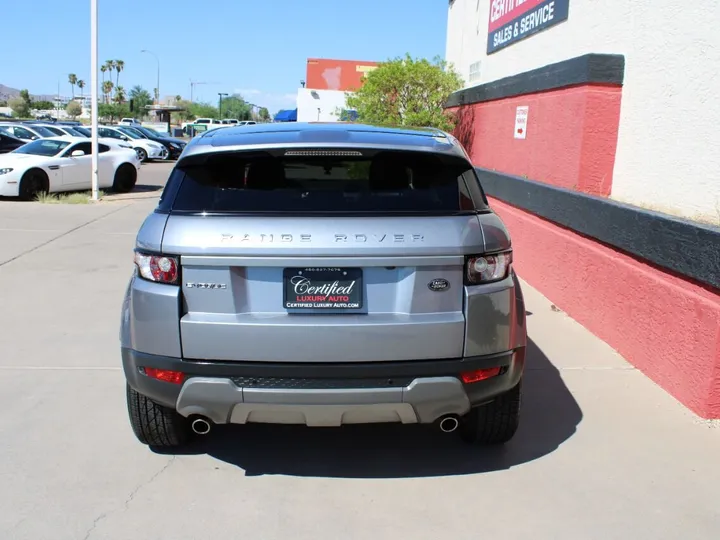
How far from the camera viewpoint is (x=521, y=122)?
1000 centimetres

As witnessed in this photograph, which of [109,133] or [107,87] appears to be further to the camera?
[107,87]

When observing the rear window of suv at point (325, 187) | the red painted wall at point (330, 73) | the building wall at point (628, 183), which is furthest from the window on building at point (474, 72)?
the red painted wall at point (330, 73)

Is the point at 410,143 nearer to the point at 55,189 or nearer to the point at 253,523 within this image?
the point at 253,523

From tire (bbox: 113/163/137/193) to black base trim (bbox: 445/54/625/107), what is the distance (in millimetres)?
11605

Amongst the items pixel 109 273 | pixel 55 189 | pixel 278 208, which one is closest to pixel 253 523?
pixel 278 208

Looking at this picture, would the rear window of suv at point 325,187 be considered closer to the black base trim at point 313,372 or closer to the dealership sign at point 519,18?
the black base trim at point 313,372

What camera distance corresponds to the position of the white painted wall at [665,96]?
626 centimetres

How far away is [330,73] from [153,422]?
4408 centimetres

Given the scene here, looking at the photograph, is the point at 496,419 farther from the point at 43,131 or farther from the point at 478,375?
the point at 43,131

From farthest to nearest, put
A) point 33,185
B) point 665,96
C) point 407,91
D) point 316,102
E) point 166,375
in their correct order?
point 316,102, point 33,185, point 407,91, point 665,96, point 166,375

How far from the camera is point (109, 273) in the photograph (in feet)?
29.0

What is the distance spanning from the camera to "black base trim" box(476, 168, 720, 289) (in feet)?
15.1

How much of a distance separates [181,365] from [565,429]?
7.90ft

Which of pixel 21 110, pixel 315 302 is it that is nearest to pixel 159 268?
pixel 315 302
